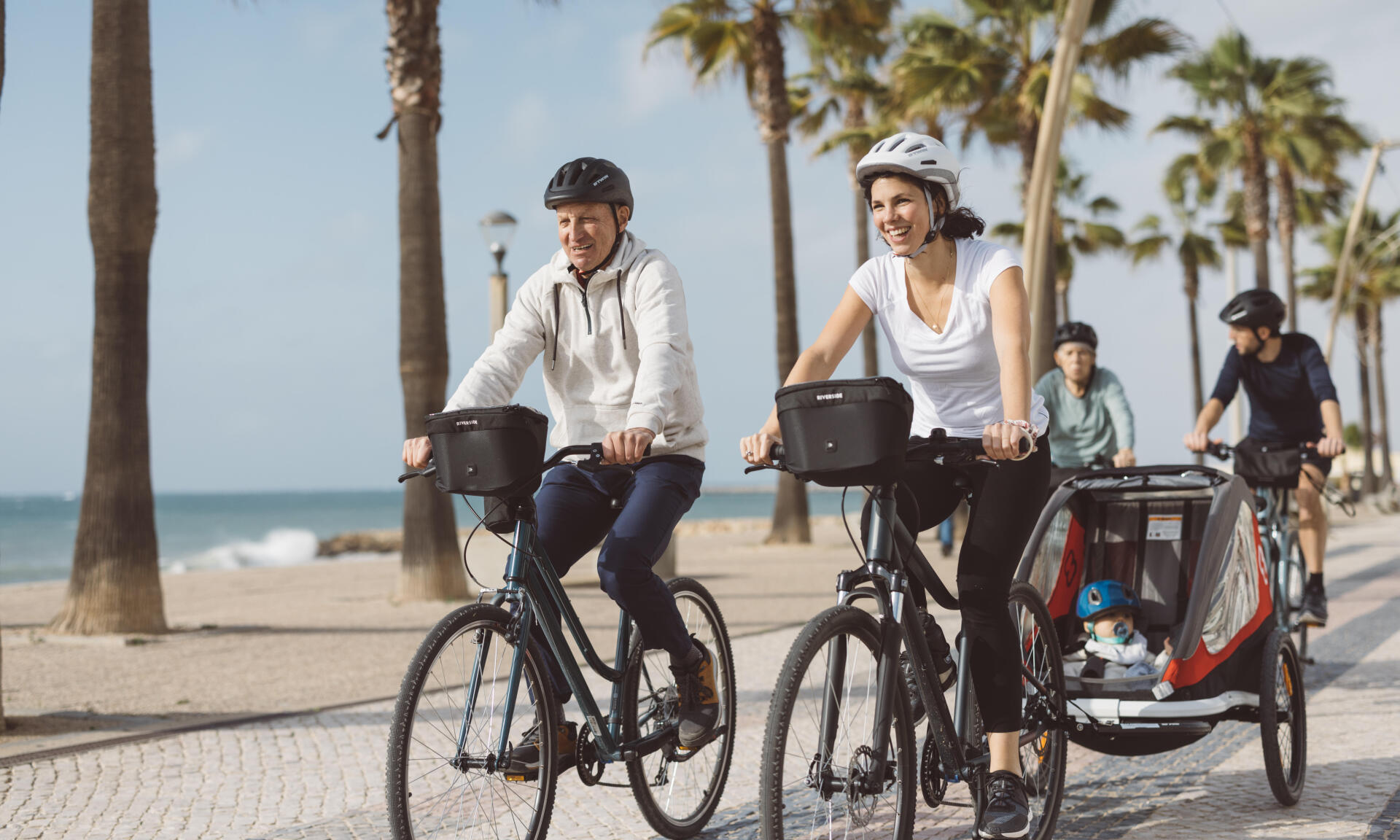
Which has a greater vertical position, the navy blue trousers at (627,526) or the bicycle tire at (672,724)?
the navy blue trousers at (627,526)

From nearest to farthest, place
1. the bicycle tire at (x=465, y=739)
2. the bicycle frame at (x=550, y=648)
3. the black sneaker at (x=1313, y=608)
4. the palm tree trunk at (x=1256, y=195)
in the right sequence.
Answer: the bicycle tire at (x=465, y=739)
the bicycle frame at (x=550, y=648)
the black sneaker at (x=1313, y=608)
the palm tree trunk at (x=1256, y=195)

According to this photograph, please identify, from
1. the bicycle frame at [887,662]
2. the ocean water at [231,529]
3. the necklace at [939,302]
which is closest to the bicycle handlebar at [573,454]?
the bicycle frame at [887,662]

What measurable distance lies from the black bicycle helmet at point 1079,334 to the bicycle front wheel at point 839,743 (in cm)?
426

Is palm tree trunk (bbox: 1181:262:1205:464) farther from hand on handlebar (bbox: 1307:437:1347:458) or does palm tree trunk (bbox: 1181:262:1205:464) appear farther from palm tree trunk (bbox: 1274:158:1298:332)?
hand on handlebar (bbox: 1307:437:1347:458)

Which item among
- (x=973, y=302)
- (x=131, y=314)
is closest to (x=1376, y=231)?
(x=131, y=314)

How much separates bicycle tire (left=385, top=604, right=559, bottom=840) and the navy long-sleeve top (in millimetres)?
4877

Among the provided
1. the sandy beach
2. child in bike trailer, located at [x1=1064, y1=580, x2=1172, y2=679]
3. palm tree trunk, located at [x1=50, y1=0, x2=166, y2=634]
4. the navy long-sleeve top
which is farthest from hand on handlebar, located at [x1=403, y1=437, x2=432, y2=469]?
palm tree trunk, located at [x1=50, y1=0, x2=166, y2=634]

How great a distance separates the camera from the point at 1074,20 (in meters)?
9.09

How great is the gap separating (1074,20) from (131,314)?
7474 millimetres

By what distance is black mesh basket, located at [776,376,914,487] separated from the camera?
9.61 feet

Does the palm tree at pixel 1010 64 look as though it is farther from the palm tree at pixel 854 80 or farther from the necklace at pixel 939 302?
the necklace at pixel 939 302

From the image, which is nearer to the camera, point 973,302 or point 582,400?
point 973,302

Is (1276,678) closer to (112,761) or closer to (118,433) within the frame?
(112,761)

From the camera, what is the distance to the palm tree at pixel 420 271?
42.2 ft
